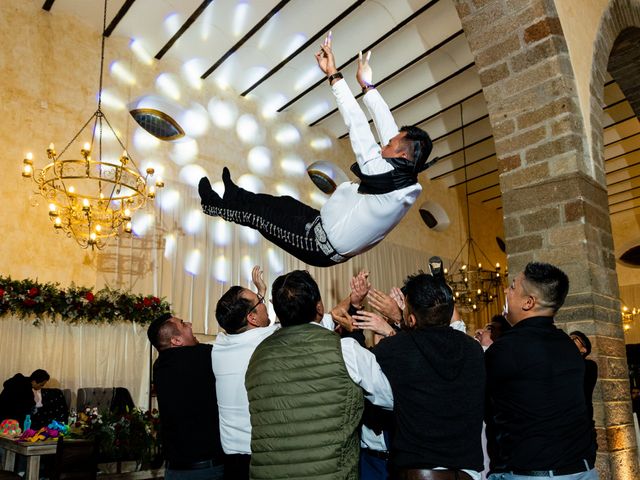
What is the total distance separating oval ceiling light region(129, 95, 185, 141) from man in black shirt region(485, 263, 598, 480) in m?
7.61

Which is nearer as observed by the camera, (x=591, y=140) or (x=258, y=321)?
(x=258, y=321)

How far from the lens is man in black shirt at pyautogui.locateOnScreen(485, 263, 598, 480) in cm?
207

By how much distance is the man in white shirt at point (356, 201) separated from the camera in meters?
2.39

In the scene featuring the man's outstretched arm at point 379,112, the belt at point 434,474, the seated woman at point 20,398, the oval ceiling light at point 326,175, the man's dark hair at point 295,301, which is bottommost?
the belt at point 434,474

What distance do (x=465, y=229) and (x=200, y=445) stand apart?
476 inches

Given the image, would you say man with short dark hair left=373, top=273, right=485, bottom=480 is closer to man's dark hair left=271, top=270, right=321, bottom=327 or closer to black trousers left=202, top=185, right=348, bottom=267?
man's dark hair left=271, top=270, right=321, bottom=327

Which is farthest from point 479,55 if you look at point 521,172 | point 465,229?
point 465,229

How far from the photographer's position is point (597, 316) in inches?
138

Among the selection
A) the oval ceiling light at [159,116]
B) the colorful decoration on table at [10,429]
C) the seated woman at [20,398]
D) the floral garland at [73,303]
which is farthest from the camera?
the oval ceiling light at [159,116]

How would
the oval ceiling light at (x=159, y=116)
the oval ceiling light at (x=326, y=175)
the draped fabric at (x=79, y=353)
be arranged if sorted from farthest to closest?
1. the oval ceiling light at (x=326, y=175)
2. the oval ceiling light at (x=159, y=116)
3. the draped fabric at (x=79, y=353)

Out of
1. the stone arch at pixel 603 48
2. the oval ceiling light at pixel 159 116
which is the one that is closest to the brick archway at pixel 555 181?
the stone arch at pixel 603 48

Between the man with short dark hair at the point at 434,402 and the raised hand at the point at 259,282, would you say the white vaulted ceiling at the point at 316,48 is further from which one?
the man with short dark hair at the point at 434,402

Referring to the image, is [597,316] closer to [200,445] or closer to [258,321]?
[258,321]

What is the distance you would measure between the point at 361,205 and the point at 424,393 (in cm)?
82
